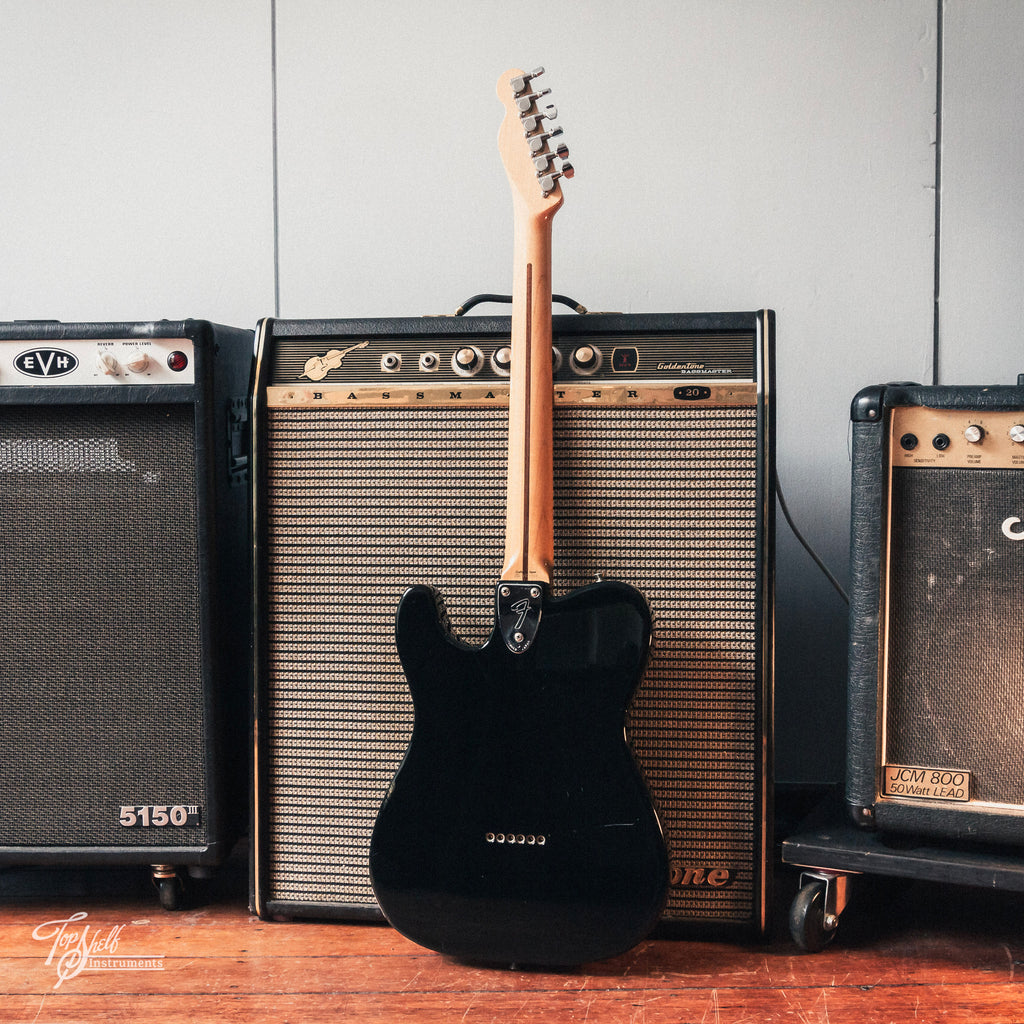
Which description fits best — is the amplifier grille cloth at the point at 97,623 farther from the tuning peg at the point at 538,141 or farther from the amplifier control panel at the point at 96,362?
→ the tuning peg at the point at 538,141

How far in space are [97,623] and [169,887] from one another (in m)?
0.30

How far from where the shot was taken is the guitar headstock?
0.89 m

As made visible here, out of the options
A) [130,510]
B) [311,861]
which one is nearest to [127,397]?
[130,510]

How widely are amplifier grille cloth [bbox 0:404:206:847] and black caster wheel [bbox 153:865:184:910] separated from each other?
0.05 metres

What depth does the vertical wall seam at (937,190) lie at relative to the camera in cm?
118

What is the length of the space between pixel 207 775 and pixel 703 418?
0.63m

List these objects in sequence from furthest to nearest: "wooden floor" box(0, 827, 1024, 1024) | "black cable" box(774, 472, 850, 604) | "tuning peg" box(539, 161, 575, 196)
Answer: "black cable" box(774, 472, 850, 604)
"tuning peg" box(539, 161, 575, 196)
"wooden floor" box(0, 827, 1024, 1024)

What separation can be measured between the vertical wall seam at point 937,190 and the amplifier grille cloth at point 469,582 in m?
0.46

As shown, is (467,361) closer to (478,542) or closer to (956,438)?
(478,542)

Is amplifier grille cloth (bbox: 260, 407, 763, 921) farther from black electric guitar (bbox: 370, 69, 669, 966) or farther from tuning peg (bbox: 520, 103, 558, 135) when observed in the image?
tuning peg (bbox: 520, 103, 558, 135)

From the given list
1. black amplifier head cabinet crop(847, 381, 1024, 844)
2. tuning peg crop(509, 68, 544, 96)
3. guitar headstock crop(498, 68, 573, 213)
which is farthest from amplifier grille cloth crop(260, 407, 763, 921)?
tuning peg crop(509, 68, 544, 96)

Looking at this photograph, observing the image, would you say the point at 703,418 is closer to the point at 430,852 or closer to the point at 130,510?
the point at 430,852

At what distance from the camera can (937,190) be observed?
1.18m

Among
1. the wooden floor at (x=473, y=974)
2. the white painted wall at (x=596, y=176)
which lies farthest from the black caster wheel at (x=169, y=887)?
the white painted wall at (x=596, y=176)
